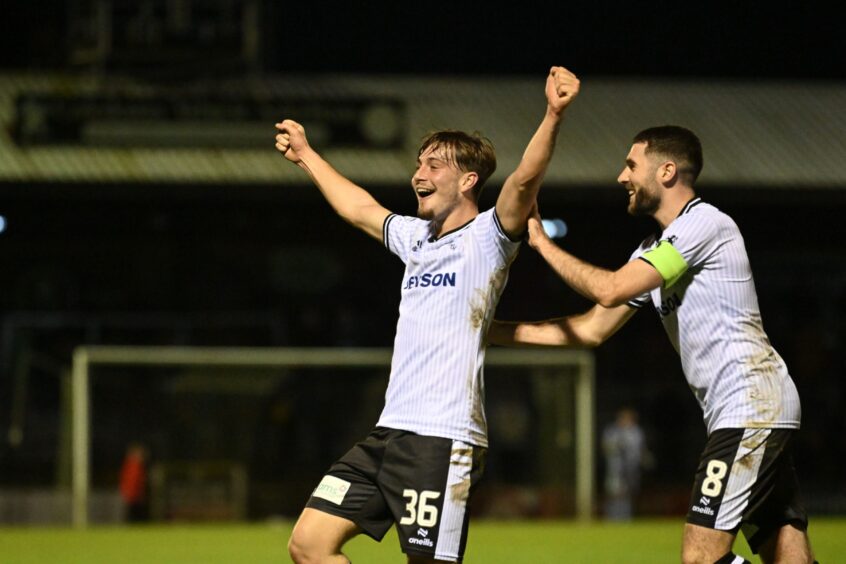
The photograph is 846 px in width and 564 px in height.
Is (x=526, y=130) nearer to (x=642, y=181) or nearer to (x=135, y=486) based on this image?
(x=135, y=486)

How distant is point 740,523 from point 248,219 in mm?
21174

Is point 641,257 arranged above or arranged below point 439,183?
below

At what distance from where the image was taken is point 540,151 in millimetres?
5637

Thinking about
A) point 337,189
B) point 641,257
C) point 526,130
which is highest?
point 526,130

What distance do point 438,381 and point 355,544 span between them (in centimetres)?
998

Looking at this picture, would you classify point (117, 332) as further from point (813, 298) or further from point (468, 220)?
point (468, 220)

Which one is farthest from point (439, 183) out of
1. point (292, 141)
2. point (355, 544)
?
point (355, 544)

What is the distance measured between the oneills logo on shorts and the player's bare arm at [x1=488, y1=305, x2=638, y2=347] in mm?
985

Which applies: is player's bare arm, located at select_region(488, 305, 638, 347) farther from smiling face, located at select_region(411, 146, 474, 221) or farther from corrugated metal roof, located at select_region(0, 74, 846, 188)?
corrugated metal roof, located at select_region(0, 74, 846, 188)

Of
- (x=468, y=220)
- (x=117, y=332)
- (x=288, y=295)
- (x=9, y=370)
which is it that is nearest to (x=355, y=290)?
(x=288, y=295)

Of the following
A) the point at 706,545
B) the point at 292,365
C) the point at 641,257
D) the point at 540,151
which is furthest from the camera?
the point at 292,365

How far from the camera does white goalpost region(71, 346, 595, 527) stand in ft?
69.4

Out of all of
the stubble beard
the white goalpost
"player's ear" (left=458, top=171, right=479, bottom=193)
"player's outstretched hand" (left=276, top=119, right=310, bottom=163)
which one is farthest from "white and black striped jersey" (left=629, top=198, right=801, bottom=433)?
the white goalpost

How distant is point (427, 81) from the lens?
24219 mm
